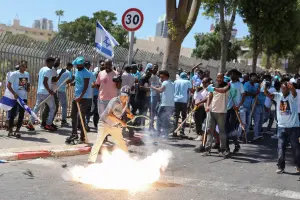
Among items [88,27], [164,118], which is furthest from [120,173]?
[88,27]

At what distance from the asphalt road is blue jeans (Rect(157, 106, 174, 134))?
1883mm

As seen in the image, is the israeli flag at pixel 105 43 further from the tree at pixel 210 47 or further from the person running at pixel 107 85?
the tree at pixel 210 47

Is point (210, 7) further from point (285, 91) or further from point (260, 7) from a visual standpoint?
point (285, 91)

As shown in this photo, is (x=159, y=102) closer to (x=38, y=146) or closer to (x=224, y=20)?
(x=38, y=146)

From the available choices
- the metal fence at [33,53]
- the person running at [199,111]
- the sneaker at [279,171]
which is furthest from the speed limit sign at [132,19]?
the sneaker at [279,171]

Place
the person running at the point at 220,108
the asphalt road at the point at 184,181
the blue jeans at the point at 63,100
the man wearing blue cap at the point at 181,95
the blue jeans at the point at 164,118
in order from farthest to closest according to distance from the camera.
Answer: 1. the blue jeans at the point at 63,100
2. the man wearing blue cap at the point at 181,95
3. the blue jeans at the point at 164,118
4. the person running at the point at 220,108
5. the asphalt road at the point at 184,181

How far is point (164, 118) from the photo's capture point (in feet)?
36.9

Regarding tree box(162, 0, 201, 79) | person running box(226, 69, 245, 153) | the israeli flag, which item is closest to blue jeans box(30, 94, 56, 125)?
the israeli flag

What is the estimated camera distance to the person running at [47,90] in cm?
1020

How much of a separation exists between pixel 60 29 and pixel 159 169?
60.2 meters

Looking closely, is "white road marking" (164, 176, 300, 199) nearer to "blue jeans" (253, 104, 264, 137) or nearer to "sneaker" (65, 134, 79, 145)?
"sneaker" (65, 134, 79, 145)

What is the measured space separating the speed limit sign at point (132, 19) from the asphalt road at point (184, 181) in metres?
2.72

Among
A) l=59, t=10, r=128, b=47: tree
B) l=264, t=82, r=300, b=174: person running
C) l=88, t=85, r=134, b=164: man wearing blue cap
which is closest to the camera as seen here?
l=88, t=85, r=134, b=164: man wearing blue cap

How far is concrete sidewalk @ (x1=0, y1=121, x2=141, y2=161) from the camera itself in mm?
7809
